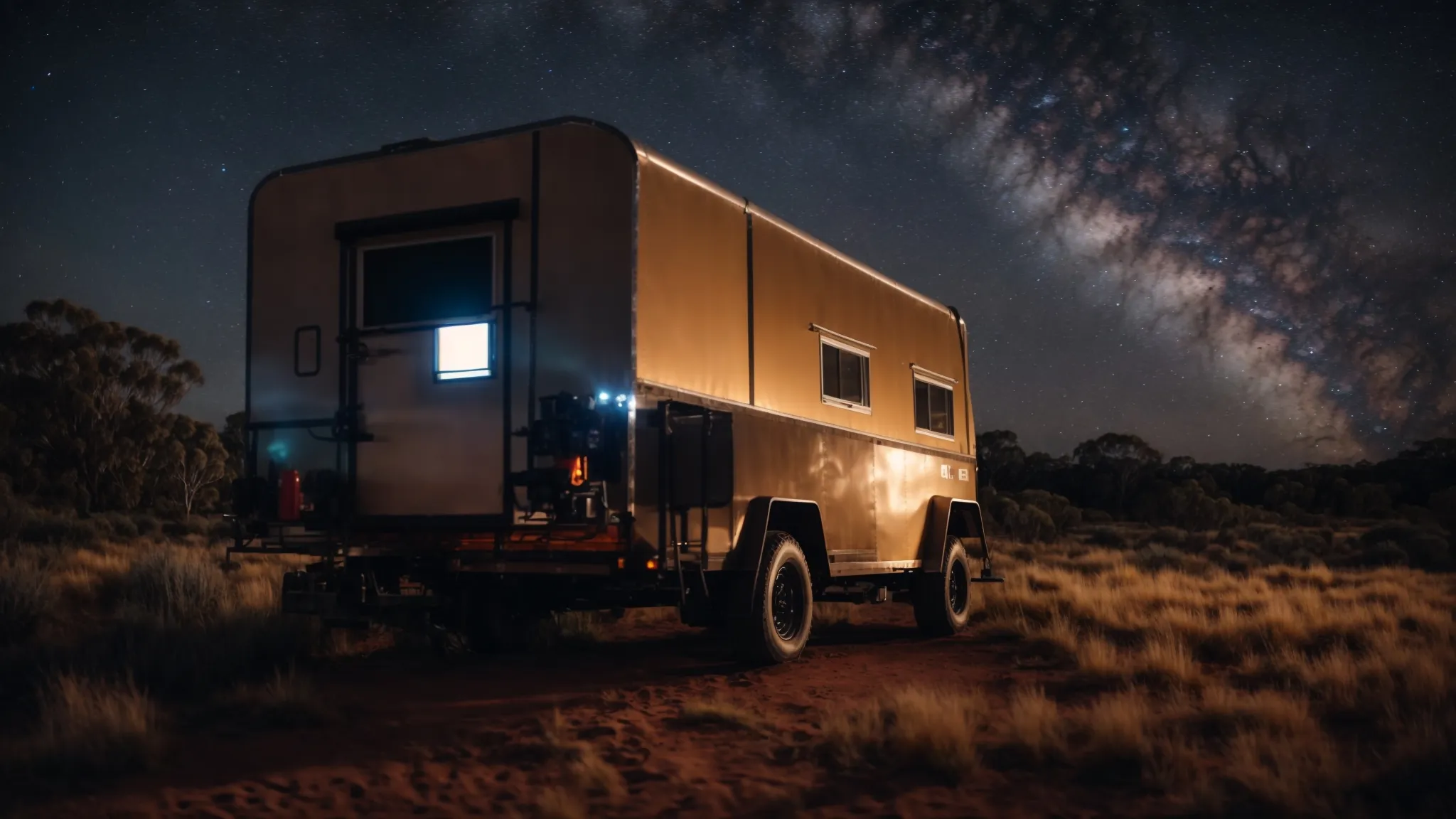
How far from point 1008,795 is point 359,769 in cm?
344

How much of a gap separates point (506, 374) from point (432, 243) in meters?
1.29

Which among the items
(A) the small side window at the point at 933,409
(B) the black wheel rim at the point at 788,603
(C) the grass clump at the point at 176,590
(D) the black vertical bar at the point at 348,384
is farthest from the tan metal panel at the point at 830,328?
(C) the grass clump at the point at 176,590

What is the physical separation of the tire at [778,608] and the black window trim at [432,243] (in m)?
3.04

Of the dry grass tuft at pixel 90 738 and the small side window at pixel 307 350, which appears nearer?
the dry grass tuft at pixel 90 738

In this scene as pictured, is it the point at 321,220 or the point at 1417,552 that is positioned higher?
the point at 321,220

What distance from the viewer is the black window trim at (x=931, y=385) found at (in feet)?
45.1

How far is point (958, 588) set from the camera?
14.6 metres

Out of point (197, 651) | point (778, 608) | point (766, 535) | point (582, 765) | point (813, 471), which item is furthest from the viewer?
point (813, 471)

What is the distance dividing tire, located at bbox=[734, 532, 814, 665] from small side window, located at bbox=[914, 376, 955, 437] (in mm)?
3561

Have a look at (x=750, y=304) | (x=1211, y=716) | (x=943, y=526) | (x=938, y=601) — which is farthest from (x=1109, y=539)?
(x=1211, y=716)

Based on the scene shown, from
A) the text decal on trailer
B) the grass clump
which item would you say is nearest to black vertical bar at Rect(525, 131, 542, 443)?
the grass clump

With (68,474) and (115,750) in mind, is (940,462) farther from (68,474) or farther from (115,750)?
(68,474)

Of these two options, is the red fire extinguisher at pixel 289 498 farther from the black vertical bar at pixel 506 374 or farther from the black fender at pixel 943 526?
the black fender at pixel 943 526

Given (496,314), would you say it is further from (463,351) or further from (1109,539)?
(1109,539)
